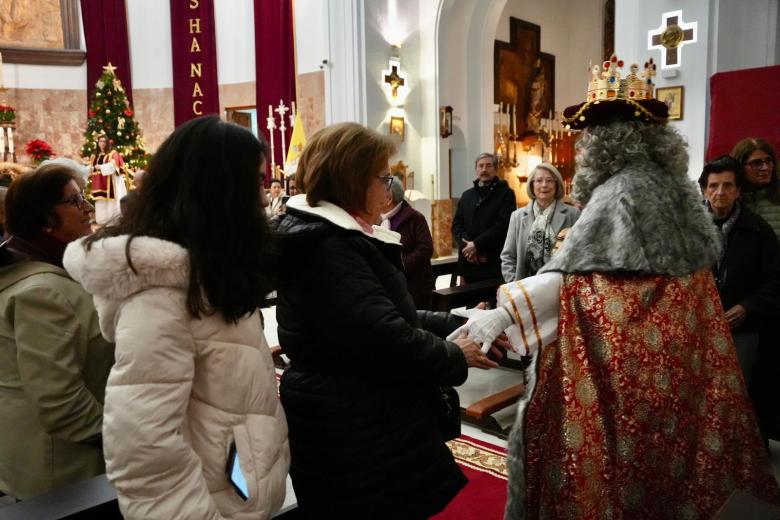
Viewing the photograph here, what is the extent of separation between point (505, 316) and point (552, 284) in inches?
8.1

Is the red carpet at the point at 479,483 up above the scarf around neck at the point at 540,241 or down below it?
below

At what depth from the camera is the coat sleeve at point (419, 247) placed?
450 cm

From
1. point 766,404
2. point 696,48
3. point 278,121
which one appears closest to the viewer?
point 766,404

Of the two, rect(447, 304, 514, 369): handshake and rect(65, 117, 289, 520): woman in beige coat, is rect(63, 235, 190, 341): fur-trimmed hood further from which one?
rect(447, 304, 514, 369): handshake

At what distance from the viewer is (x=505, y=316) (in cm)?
214

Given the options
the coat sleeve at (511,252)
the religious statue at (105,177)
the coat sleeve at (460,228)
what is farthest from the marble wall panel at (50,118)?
the coat sleeve at (511,252)

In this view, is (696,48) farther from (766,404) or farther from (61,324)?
(61,324)

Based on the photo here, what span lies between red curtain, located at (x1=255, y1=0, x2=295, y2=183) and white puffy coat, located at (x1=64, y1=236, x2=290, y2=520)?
35.0ft

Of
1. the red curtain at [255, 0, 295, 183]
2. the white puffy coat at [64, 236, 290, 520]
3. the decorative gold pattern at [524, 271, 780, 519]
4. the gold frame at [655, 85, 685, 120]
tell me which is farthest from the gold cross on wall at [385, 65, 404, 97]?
the white puffy coat at [64, 236, 290, 520]

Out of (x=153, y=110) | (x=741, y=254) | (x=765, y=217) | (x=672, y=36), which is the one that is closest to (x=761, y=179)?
(x=765, y=217)

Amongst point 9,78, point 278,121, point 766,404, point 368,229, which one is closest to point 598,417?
point 368,229

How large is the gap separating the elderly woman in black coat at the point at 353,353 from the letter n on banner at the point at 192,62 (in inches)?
482

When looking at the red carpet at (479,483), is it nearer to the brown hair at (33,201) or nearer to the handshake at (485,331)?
the handshake at (485,331)

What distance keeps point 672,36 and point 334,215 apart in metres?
4.73
